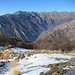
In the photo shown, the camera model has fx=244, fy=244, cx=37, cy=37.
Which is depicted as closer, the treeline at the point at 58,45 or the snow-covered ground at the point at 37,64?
the snow-covered ground at the point at 37,64

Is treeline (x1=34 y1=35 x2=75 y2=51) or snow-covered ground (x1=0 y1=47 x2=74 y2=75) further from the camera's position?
treeline (x1=34 y1=35 x2=75 y2=51)

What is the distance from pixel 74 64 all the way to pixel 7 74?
4.19 metres

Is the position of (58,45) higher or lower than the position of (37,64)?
higher

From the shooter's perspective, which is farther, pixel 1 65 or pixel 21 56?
pixel 21 56

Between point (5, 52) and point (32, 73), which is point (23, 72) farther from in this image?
point (5, 52)

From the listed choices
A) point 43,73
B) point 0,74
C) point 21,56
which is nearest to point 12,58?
point 21,56

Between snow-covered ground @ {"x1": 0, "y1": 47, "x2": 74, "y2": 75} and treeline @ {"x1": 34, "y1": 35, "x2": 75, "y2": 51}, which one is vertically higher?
treeline @ {"x1": 34, "y1": 35, "x2": 75, "y2": 51}

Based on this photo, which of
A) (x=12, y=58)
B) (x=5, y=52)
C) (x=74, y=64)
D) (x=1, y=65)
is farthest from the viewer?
(x=5, y=52)

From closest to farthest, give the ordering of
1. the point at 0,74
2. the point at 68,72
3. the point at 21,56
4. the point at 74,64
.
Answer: the point at 68,72, the point at 74,64, the point at 0,74, the point at 21,56

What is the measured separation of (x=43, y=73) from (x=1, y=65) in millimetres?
7356

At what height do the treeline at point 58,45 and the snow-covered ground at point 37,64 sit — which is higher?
the treeline at point 58,45

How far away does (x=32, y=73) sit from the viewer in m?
13.5

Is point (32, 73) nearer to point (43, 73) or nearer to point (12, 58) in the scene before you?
point (43, 73)

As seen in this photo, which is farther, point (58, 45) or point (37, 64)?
point (58, 45)
